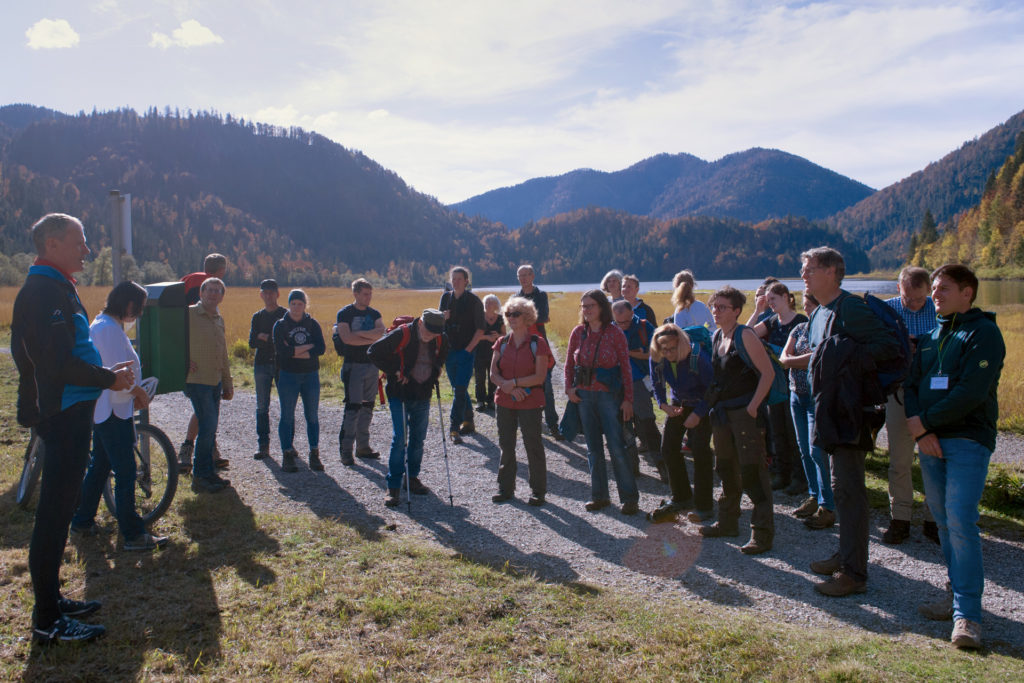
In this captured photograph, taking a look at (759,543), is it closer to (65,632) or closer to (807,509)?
(807,509)

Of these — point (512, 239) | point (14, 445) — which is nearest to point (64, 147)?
point (512, 239)

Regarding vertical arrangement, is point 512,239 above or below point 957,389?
above

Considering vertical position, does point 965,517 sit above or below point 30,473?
above

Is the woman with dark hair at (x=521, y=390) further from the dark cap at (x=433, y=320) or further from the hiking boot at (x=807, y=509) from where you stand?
the hiking boot at (x=807, y=509)

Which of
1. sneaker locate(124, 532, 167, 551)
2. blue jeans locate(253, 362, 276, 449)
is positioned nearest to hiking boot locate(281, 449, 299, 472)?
blue jeans locate(253, 362, 276, 449)

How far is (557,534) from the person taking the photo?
4.88 meters

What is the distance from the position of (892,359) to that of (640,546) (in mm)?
2179

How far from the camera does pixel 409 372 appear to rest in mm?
5508

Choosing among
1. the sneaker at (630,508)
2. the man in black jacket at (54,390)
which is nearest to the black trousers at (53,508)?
the man in black jacket at (54,390)

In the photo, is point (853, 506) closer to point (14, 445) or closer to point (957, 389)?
point (957, 389)

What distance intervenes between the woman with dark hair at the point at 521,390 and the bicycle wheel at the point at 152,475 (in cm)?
264

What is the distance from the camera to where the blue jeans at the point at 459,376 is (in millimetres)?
7863

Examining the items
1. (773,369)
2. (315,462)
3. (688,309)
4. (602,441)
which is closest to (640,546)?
(602,441)

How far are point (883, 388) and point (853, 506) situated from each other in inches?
29.9
